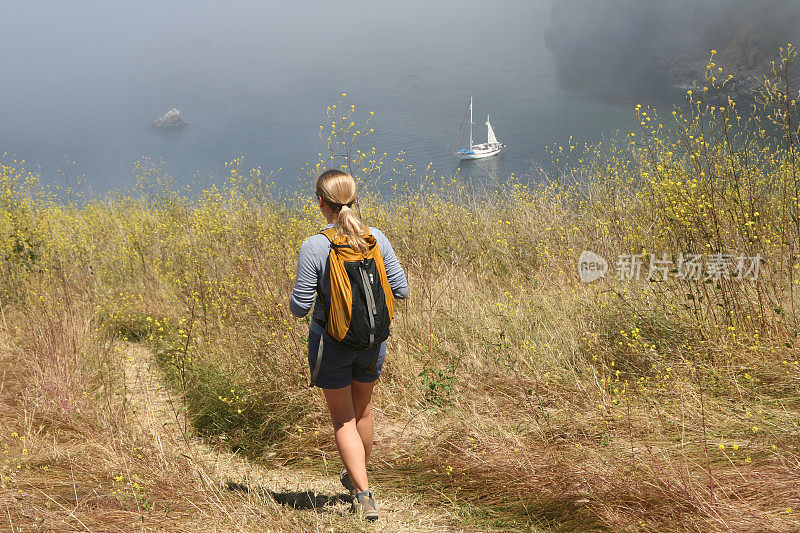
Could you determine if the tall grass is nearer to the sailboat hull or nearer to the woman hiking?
the woman hiking

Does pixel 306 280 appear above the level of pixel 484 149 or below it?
below

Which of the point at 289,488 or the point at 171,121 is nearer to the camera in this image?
the point at 289,488

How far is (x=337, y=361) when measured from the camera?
2844 millimetres

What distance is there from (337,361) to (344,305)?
12.8 inches

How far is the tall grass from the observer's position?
9.39 feet

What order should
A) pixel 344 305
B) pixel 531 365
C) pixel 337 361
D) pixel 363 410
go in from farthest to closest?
1. pixel 531 365
2. pixel 363 410
3. pixel 337 361
4. pixel 344 305

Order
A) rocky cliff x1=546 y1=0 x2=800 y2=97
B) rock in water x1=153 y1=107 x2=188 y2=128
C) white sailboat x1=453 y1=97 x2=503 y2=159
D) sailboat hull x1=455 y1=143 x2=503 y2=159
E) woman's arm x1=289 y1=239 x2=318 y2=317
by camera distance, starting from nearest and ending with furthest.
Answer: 1. woman's arm x1=289 y1=239 x2=318 y2=317
2. sailboat hull x1=455 y1=143 x2=503 y2=159
3. white sailboat x1=453 y1=97 x2=503 y2=159
4. rocky cliff x1=546 y1=0 x2=800 y2=97
5. rock in water x1=153 y1=107 x2=188 y2=128

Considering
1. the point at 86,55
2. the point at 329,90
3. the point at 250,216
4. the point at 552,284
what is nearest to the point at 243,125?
the point at 329,90

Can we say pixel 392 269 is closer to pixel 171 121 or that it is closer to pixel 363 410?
pixel 363 410

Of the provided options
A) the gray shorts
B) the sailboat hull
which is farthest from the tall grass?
the sailboat hull

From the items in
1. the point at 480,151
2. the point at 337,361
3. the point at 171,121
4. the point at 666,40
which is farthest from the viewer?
the point at 666,40

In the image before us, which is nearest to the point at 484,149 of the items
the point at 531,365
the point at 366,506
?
the point at 531,365

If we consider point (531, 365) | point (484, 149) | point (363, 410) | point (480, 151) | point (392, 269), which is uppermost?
point (484, 149)

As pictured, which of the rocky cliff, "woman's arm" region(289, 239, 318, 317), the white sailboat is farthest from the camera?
the rocky cliff
